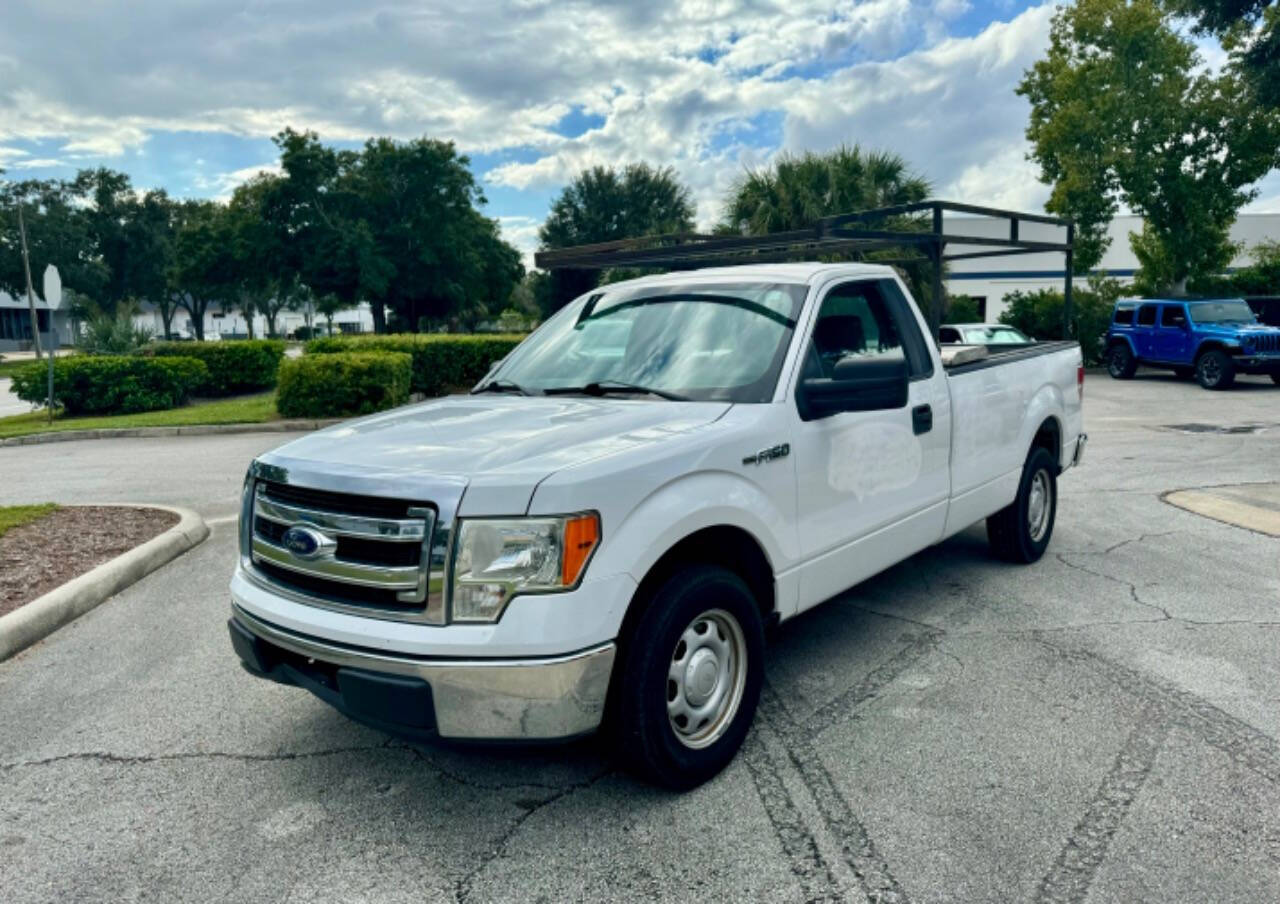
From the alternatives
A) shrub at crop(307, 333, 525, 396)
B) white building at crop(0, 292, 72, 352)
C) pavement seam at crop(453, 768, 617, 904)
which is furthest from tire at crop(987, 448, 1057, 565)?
white building at crop(0, 292, 72, 352)

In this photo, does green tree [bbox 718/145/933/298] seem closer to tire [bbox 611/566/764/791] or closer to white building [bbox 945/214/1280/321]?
white building [bbox 945/214/1280/321]

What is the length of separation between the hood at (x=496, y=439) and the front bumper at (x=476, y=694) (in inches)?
19.8

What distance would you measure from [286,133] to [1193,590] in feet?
151

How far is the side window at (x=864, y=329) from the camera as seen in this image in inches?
161

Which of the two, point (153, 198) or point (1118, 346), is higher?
point (153, 198)

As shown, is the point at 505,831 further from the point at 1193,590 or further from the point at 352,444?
the point at 1193,590

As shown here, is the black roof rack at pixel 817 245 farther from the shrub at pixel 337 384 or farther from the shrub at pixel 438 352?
the shrub at pixel 438 352

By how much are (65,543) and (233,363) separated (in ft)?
50.2

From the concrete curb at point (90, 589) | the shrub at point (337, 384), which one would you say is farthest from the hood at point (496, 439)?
the shrub at point (337, 384)

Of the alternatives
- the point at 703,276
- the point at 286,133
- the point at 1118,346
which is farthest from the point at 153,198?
the point at 703,276

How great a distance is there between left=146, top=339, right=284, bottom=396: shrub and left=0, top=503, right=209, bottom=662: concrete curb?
47.7 feet

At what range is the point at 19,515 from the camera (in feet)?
23.3

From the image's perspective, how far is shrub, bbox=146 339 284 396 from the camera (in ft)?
67.0

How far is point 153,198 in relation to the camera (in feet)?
217
